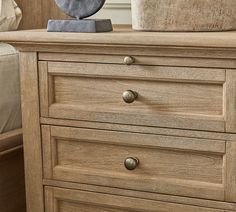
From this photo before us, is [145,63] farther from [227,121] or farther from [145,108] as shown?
[227,121]

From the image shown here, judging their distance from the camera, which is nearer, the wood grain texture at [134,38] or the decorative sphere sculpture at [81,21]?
the wood grain texture at [134,38]

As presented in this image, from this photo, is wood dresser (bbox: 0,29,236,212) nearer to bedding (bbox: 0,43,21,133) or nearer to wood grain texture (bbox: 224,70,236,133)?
wood grain texture (bbox: 224,70,236,133)

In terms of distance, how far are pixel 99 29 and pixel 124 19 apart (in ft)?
1.38

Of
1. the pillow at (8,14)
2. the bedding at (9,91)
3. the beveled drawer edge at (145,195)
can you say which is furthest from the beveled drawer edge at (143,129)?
the pillow at (8,14)

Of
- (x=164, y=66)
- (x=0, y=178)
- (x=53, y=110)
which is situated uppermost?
(x=164, y=66)

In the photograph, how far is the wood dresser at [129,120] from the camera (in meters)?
1.14

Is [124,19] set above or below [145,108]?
above

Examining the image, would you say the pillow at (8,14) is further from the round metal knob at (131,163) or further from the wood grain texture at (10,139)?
the round metal knob at (131,163)

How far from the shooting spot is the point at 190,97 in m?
1.17

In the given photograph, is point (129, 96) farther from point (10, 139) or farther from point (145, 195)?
point (10, 139)

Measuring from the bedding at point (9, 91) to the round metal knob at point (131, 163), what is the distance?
411 mm

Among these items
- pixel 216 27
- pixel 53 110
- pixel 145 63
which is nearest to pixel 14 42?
pixel 53 110

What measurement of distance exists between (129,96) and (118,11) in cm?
51

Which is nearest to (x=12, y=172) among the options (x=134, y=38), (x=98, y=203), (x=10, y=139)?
(x=10, y=139)
